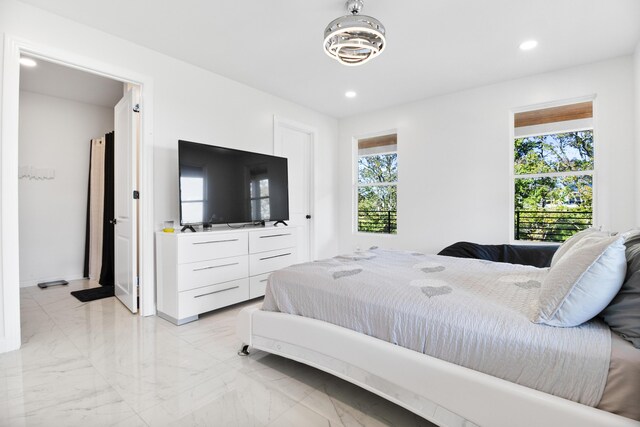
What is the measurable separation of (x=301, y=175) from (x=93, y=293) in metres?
3.04

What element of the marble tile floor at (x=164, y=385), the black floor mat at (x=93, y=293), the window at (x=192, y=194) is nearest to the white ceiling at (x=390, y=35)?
the window at (x=192, y=194)

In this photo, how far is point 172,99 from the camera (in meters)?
3.15

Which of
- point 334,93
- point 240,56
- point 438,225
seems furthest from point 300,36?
point 438,225

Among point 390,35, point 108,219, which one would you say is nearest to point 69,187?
point 108,219

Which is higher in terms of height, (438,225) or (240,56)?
(240,56)

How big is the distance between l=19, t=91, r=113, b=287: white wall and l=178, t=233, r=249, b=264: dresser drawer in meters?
2.89

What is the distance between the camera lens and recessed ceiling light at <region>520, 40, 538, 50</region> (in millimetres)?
2824

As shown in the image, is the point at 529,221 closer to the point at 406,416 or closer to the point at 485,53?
the point at 485,53

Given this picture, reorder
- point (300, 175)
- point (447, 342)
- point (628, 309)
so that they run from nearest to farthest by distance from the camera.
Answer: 1. point (628, 309)
2. point (447, 342)
3. point (300, 175)

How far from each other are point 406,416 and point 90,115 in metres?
5.43

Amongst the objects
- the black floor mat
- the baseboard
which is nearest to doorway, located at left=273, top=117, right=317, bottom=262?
the black floor mat

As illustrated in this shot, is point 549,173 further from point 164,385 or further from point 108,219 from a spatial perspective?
point 108,219

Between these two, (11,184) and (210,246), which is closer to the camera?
(11,184)

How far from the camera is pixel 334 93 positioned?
411 centimetres
